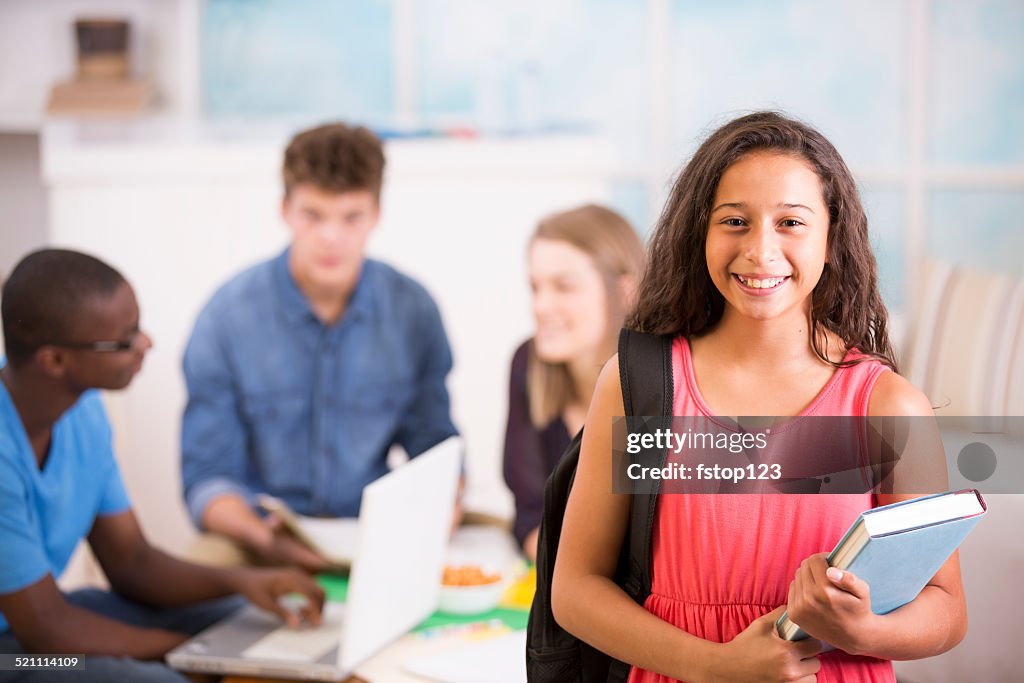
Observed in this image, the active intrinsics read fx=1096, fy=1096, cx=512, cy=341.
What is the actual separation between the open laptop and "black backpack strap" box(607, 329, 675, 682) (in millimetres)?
517

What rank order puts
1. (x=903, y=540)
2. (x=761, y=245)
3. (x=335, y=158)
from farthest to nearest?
(x=335, y=158) < (x=761, y=245) < (x=903, y=540)

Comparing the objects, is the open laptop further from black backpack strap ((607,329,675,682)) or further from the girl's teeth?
the girl's teeth

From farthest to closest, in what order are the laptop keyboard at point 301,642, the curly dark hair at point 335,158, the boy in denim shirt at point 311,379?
the boy in denim shirt at point 311,379 → the curly dark hair at point 335,158 → the laptop keyboard at point 301,642

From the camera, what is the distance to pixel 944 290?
2391mm

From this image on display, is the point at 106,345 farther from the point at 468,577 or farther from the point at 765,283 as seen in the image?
the point at 765,283

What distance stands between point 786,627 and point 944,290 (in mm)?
1562

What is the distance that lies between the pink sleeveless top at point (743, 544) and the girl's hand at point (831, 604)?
0.10 metres

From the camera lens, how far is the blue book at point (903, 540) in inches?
36.7

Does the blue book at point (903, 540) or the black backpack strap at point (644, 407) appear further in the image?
the black backpack strap at point (644, 407)

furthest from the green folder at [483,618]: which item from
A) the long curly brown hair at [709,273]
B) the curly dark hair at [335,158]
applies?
the curly dark hair at [335,158]

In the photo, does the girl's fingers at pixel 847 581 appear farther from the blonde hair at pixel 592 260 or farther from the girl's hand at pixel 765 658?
the blonde hair at pixel 592 260

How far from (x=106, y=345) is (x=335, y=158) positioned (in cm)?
94

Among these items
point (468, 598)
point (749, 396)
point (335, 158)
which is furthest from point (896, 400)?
point (335, 158)

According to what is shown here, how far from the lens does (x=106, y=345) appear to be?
1654mm
